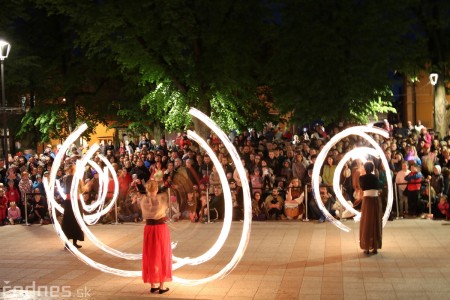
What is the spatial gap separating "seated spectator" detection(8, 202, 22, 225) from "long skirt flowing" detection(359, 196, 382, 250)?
10192mm

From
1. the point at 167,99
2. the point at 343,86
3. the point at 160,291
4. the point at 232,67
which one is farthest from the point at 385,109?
→ the point at 160,291

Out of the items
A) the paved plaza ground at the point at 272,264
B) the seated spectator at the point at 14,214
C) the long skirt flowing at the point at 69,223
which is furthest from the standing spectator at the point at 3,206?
the long skirt flowing at the point at 69,223

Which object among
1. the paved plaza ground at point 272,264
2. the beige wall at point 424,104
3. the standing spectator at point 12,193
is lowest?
the paved plaza ground at point 272,264

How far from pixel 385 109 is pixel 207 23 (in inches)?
361

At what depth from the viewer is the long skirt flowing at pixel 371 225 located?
37.4 ft

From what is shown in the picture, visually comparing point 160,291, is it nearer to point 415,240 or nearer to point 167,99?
point 415,240

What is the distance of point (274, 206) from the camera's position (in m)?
16.0

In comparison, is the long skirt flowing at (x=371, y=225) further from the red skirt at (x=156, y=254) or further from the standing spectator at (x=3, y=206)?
the standing spectator at (x=3, y=206)

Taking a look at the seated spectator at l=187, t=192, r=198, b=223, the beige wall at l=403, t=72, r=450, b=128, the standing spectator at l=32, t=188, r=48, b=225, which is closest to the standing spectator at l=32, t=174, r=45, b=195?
the standing spectator at l=32, t=188, r=48, b=225

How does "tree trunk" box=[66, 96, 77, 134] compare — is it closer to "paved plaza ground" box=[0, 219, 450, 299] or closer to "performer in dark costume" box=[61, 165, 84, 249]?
"paved plaza ground" box=[0, 219, 450, 299]

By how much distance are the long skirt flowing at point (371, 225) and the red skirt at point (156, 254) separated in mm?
4244

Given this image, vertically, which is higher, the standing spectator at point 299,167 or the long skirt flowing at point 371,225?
the standing spectator at point 299,167

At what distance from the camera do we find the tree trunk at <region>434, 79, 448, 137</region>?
27531 millimetres

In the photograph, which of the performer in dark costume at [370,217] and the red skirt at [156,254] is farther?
the performer in dark costume at [370,217]
